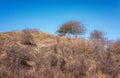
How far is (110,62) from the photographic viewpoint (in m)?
15.9

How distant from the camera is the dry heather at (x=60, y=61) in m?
12.9

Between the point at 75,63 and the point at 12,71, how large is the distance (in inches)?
187

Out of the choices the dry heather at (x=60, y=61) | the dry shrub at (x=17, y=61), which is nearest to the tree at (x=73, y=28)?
the dry heather at (x=60, y=61)

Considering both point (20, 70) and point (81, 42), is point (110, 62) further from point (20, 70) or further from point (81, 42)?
point (20, 70)

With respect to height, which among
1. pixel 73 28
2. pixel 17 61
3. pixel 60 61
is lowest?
pixel 60 61

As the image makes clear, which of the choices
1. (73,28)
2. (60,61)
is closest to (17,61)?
(60,61)

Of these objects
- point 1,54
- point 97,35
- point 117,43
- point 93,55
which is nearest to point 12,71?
point 1,54

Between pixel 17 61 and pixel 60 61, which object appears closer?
pixel 17 61

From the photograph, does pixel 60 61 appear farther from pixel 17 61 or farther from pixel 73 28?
pixel 73 28

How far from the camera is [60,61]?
14570 mm

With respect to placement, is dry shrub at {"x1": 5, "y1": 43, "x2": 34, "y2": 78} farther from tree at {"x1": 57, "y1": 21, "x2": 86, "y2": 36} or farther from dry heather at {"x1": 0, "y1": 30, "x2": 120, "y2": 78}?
tree at {"x1": 57, "y1": 21, "x2": 86, "y2": 36}

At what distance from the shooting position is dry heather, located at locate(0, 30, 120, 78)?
42.3ft

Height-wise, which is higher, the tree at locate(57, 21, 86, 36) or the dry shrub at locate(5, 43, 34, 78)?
the tree at locate(57, 21, 86, 36)

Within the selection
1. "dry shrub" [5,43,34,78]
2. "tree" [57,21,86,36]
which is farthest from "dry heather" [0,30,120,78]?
"tree" [57,21,86,36]
